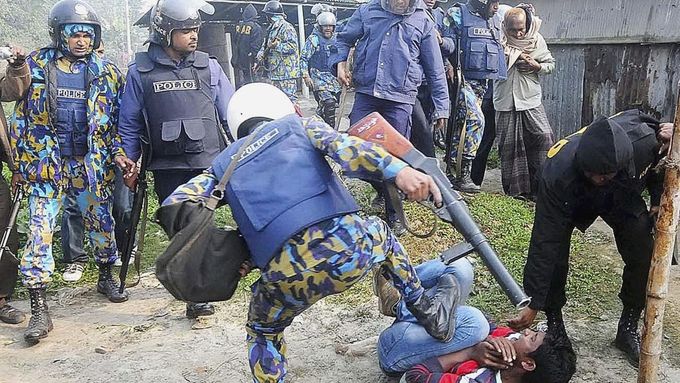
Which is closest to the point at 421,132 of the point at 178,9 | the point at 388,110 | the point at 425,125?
the point at 425,125

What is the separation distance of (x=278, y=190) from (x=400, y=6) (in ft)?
10.9

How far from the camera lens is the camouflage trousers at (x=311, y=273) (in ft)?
8.59

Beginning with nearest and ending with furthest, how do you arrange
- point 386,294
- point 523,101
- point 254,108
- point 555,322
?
1. point 254,108
2. point 386,294
3. point 555,322
4. point 523,101

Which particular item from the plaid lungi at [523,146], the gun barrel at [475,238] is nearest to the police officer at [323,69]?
the plaid lungi at [523,146]

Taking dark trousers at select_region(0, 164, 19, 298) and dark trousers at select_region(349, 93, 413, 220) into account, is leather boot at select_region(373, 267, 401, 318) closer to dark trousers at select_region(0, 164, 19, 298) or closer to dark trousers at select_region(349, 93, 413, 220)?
dark trousers at select_region(349, 93, 413, 220)

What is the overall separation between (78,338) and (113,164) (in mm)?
1232

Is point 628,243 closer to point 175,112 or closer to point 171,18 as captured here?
point 175,112

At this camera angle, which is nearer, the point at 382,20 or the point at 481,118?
the point at 382,20

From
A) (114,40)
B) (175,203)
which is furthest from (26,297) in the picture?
(114,40)

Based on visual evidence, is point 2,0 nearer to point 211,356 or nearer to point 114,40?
point 114,40

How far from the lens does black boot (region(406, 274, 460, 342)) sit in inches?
117

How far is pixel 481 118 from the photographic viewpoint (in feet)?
22.0

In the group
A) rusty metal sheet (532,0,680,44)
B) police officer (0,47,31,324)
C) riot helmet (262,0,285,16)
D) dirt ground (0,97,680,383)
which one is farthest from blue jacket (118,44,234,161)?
riot helmet (262,0,285,16)

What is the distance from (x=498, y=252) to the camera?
5.22 meters
